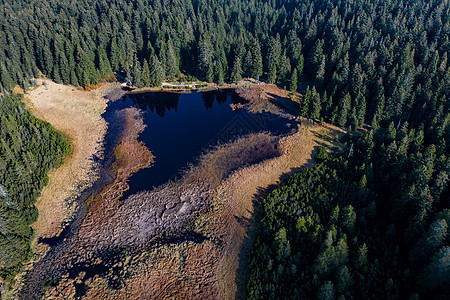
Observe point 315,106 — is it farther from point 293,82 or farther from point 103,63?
point 103,63

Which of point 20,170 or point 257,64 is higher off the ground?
point 257,64

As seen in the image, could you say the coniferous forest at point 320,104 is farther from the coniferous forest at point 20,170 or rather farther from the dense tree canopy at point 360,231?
the coniferous forest at point 20,170

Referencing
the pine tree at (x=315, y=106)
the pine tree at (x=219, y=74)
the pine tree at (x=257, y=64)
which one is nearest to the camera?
the pine tree at (x=315, y=106)

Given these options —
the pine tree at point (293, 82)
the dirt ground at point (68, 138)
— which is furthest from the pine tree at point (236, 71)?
the dirt ground at point (68, 138)

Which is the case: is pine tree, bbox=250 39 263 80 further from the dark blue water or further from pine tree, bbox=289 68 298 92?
pine tree, bbox=289 68 298 92

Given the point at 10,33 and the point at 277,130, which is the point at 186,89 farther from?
the point at 10,33

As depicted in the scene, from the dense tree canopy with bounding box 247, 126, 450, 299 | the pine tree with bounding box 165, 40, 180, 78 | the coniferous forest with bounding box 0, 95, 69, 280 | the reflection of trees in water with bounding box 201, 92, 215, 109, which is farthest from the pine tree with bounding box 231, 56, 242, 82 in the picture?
the coniferous forest with bounding box 0, 95, 69, 280

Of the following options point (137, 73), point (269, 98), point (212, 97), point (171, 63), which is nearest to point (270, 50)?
point (269, 98)
